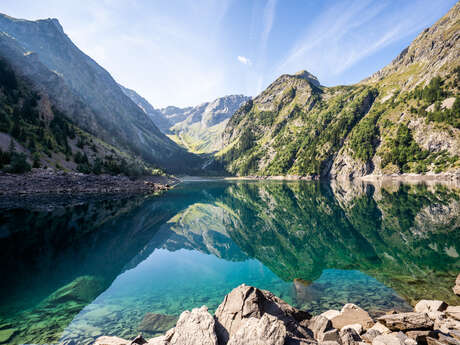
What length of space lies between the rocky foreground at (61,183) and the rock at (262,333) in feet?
245

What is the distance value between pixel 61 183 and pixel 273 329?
81748 millimetres

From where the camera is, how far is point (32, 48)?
19450cm

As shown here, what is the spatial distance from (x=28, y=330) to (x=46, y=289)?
5070 millimetres

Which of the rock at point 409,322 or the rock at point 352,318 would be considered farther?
the rock at point 352,318

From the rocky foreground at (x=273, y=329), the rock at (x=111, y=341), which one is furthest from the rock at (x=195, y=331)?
the rock at (x=111, y=341)

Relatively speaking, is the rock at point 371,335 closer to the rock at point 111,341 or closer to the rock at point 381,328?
the rock at point 381,328

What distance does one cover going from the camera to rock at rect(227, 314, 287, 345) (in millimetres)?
6496

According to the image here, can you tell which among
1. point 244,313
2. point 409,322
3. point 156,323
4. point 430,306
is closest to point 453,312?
point 430,306

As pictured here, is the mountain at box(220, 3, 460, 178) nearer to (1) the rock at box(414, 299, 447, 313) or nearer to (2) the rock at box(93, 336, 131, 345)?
(1) the rock at box(414, 299, 447, 313)

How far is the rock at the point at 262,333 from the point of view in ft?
21.3

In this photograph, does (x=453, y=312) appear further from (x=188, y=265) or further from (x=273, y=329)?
(x=188, y=265)

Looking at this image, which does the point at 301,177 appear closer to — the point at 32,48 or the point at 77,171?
the point at 77,171

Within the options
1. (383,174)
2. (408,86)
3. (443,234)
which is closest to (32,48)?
(443,234)

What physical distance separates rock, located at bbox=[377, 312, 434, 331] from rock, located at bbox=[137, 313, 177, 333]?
11074 millimetres
